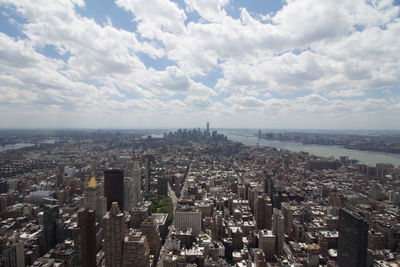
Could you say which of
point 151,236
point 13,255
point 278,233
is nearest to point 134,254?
point 151,236

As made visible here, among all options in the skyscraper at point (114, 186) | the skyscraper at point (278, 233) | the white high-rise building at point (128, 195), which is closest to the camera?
the skyscraper at point (278, 233)

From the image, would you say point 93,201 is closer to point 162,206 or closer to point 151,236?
point 151,236

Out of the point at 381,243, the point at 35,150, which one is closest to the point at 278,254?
the point at 381,243

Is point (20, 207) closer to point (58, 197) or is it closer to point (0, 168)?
point (58, 197)

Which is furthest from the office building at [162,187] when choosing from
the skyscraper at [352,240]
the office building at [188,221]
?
the skyscraper at [352,240]

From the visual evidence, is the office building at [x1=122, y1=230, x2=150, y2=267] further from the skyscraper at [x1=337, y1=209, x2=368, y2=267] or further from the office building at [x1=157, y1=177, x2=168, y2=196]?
the office building at [x1=157, y1=177, x2=168, y2=196]

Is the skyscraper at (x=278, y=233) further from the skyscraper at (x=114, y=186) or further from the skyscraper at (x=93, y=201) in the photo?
the skyscraper at (x=114, y=186)
